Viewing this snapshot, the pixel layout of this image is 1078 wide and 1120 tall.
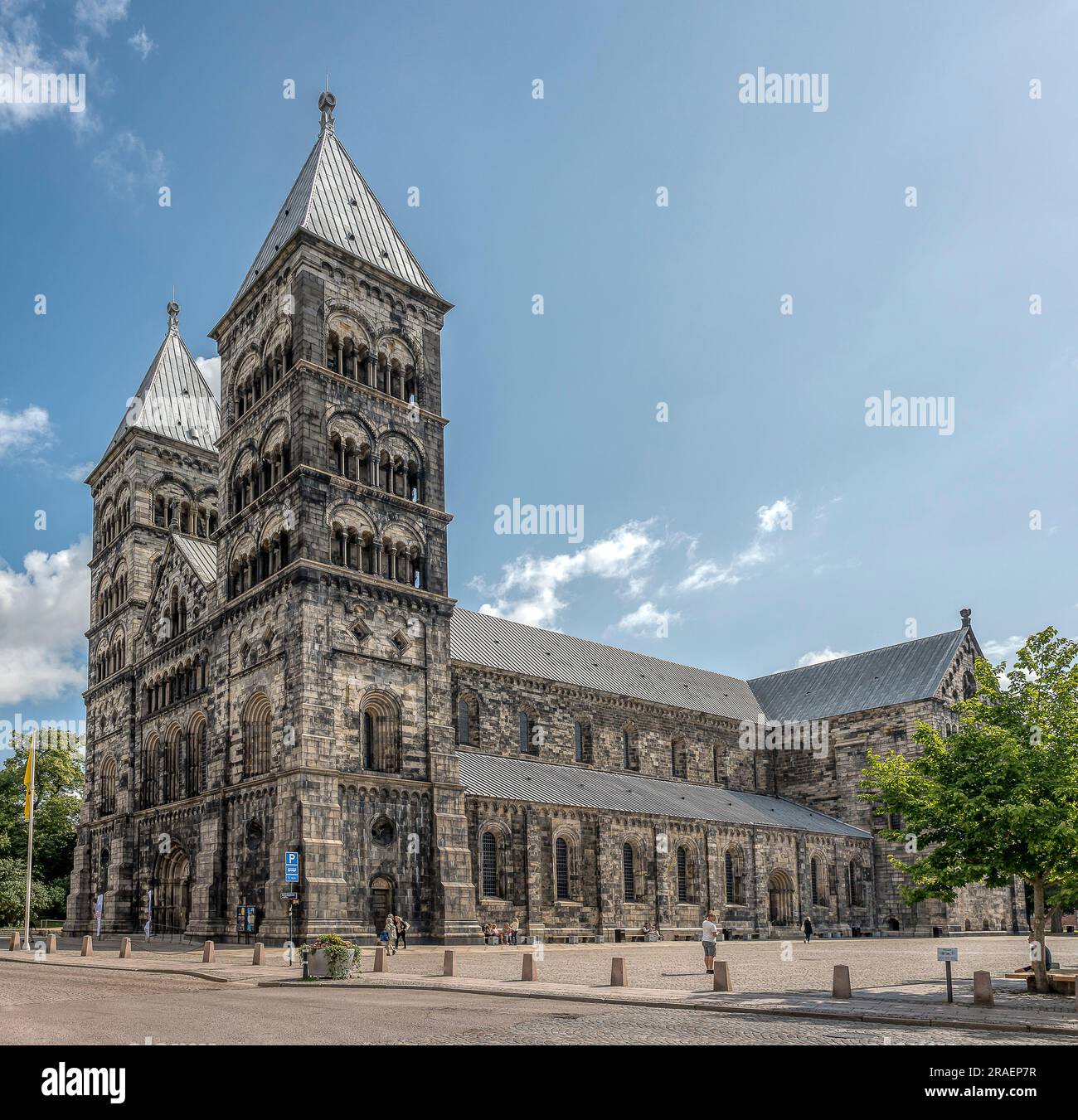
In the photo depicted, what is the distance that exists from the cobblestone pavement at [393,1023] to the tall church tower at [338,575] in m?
18.5

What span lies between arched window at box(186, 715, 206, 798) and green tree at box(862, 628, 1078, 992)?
34.8 m

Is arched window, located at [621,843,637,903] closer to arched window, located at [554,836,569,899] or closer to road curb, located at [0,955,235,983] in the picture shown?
arched window, located at [554,836,569,899]

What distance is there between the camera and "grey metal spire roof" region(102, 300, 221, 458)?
63531 millimetres

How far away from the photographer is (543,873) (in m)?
48.2

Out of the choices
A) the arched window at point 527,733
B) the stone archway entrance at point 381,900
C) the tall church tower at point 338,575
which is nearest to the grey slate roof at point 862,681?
the arched window at point 527,733

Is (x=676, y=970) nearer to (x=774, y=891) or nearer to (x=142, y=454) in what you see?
(x=774, y=891)

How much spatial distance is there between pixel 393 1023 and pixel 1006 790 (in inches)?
579

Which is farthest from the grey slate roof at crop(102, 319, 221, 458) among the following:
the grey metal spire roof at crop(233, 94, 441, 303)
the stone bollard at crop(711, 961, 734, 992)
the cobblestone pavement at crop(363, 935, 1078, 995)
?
the stone bollard at crop(711, 961, 734, 992)

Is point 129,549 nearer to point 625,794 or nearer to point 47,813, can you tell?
point 47,813

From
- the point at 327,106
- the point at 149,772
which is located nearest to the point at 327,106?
the point at 327,106

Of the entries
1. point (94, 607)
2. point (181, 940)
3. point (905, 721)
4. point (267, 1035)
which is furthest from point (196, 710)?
point (905, 721)

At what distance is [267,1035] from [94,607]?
56.1 meters

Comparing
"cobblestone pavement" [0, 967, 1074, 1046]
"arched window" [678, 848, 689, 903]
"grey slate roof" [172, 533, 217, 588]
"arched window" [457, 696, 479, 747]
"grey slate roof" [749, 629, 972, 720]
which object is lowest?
"arched window" [678, 848, 689, 903]

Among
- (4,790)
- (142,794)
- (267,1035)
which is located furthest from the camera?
(4,790)
